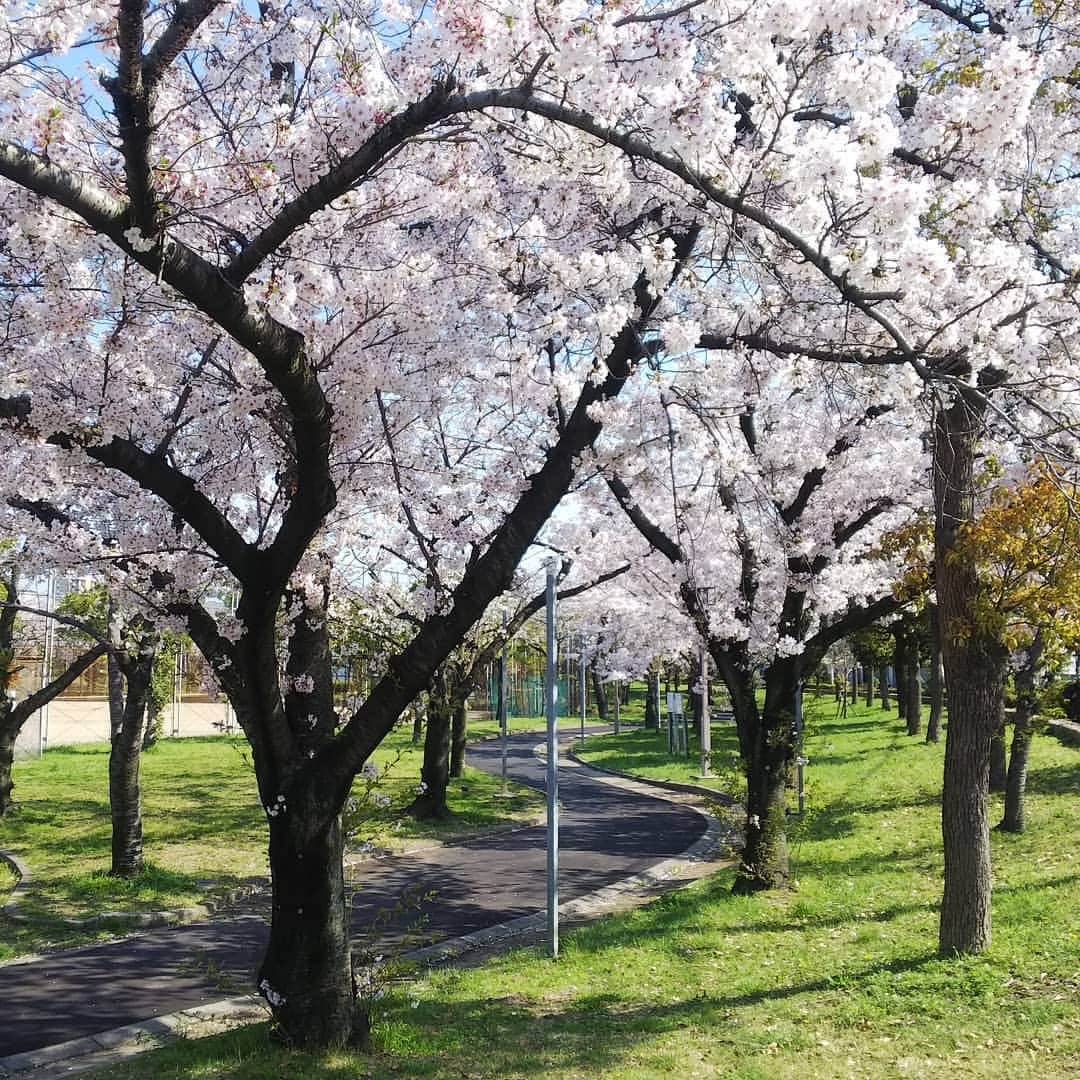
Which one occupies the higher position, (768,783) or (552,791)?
(552,791)

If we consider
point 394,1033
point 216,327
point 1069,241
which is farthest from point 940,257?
point 394,1033

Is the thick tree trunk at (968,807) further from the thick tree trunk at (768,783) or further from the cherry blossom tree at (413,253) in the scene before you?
the thick tree trunk at (768,783)

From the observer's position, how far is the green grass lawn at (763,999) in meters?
5.89

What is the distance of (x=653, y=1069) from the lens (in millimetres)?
5918

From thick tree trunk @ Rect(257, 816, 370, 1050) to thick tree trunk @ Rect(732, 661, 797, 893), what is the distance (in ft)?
19.4

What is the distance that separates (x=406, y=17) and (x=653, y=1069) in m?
6.29

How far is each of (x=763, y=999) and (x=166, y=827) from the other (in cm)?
1230

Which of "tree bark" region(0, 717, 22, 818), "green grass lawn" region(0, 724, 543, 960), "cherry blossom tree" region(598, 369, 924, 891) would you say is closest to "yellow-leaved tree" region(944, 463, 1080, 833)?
"cherry blossom tree" region(598, 369, 924, 891)

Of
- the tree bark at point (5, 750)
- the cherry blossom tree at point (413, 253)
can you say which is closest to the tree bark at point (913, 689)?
the cherry blossom tree at point (413, 253)

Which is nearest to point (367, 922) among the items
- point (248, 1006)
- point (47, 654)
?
point (248, 1006)

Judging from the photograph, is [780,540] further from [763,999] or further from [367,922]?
[367,922]

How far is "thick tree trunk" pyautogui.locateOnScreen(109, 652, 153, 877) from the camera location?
39.8ft

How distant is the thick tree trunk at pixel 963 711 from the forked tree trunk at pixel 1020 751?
5.13m

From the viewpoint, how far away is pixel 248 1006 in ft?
25.4
